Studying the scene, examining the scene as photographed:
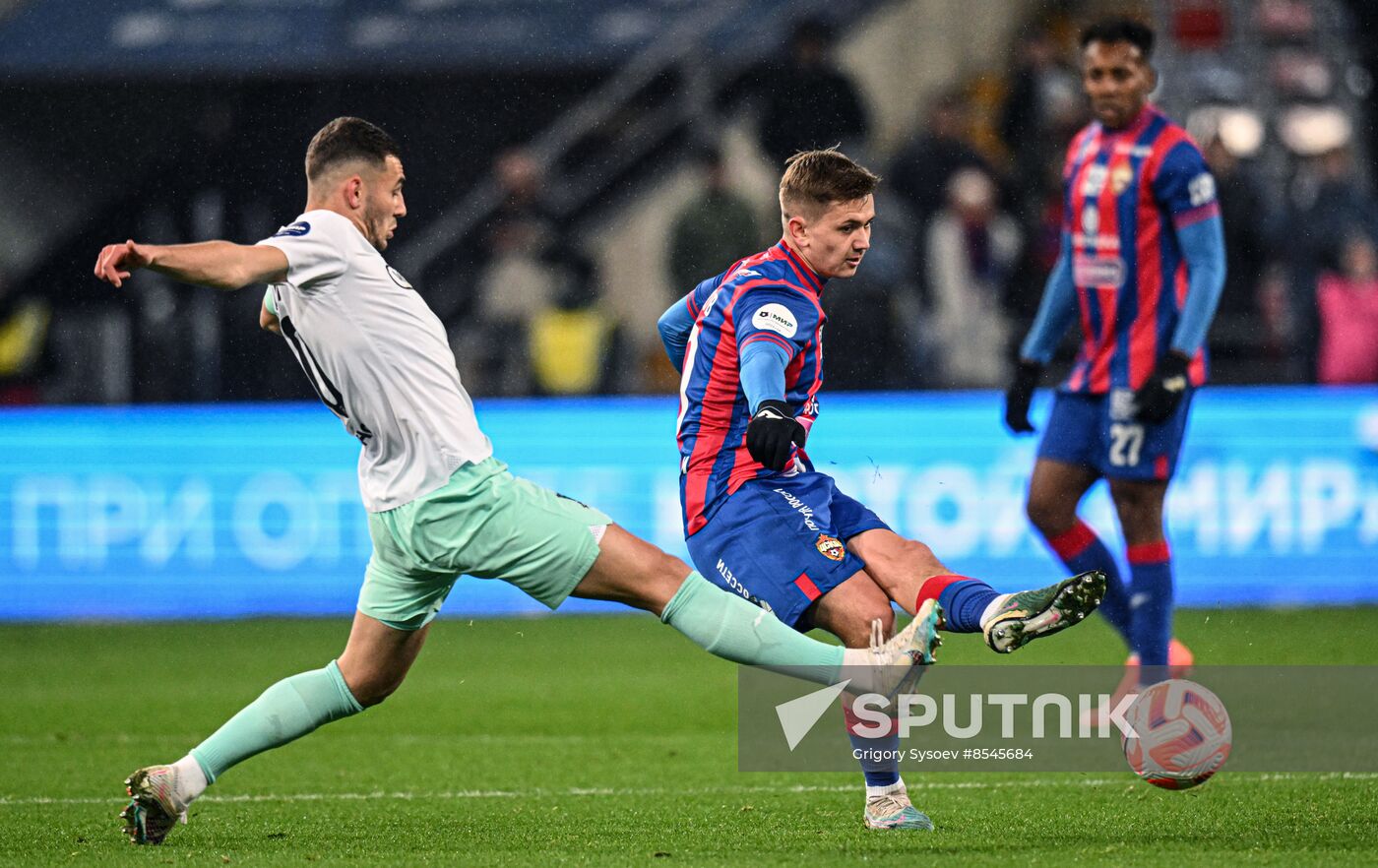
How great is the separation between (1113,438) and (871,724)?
235 cm

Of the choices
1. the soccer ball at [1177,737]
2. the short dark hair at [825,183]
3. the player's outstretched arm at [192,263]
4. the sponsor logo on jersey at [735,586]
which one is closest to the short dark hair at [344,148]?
the player's outstretched arm at [192,263]

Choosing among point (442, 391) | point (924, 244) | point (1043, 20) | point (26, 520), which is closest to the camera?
point (442, 391)

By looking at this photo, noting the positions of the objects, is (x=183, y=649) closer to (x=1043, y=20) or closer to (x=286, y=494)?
(x=286, y=494)

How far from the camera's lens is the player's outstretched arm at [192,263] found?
4.61m

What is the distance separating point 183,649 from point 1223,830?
640 cm

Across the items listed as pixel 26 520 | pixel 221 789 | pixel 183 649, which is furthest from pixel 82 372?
pixel 221 789

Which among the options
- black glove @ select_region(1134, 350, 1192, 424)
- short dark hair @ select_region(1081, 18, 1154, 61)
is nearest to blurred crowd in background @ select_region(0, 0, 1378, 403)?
short dark hair @ select_region(1081, 18, 1154, 61)

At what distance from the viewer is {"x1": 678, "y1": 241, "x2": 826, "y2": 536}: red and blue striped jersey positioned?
5.34 metres

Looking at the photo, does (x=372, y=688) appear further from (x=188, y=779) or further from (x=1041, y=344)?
A: (x=1041, y=344)

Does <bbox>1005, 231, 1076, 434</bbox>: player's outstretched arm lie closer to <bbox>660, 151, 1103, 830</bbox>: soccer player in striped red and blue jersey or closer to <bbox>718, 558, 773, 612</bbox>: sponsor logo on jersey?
<bbox>660, 151, 1103, 830</bbox>: soccer player in striped red and blue jersey

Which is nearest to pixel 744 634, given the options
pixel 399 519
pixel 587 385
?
pixel 399 519

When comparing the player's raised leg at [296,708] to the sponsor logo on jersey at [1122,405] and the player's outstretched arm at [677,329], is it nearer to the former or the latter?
the player's outstretched arm at [677,329]

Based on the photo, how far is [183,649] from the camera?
33.8 feet

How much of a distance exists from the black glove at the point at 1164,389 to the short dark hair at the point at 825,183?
209cm
